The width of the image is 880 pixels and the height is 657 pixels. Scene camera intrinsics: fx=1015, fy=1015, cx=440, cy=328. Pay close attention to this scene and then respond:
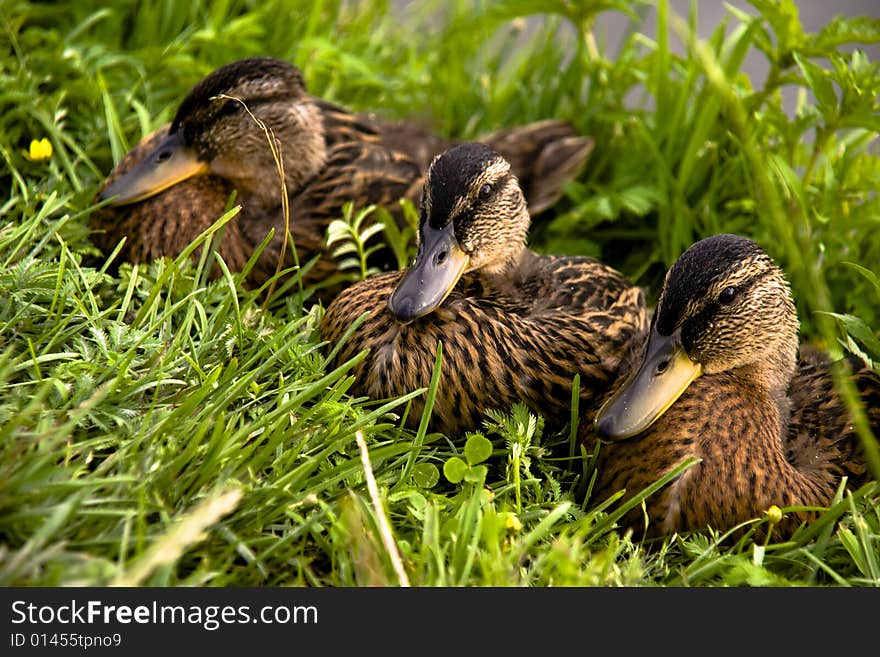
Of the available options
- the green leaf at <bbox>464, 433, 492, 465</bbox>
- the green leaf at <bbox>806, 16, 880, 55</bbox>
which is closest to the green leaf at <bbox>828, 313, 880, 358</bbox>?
the green leaf at <bbox>806, 16, 880, 55</bbox>

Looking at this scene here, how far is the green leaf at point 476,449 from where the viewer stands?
105 inches

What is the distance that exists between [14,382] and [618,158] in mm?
2831

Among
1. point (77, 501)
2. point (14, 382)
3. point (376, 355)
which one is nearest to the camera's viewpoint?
point (77, 501)

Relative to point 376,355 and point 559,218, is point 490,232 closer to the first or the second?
point 376,355

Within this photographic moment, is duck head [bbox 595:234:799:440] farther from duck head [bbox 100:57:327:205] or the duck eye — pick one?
duck head [bbox 100:57:327:205]

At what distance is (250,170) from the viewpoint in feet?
12.4

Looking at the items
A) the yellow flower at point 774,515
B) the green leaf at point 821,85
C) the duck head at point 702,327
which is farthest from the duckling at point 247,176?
the yellow flower at point 774,515

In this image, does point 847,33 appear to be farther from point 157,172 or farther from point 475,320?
point 157,172

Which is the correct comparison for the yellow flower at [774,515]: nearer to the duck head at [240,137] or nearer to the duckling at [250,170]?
the duckling at [250,170]

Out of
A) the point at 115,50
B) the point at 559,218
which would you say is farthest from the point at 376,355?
the point at 115,50

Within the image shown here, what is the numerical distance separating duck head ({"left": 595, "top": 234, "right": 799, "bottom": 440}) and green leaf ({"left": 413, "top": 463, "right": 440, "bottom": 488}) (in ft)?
1.52

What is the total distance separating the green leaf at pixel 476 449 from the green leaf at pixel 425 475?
0.09 meters

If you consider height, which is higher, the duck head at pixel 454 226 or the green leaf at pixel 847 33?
the green leaf at pixel 847 33
